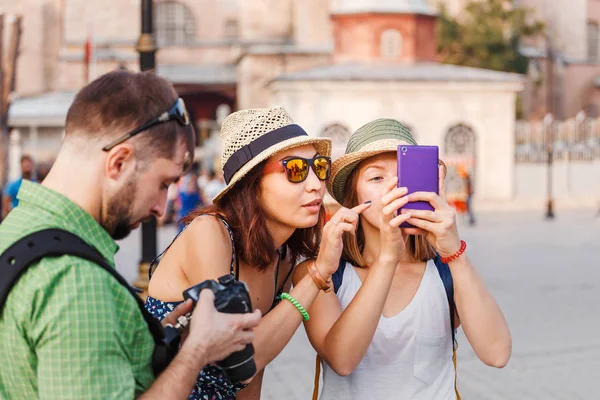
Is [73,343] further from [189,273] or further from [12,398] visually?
[189,273]

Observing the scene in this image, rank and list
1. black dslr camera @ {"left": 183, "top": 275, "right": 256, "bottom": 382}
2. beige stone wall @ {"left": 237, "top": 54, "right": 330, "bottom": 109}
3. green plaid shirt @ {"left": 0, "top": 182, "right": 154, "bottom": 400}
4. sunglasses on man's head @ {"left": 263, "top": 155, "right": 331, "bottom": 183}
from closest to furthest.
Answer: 1. green plaid shirt @ {"left": 0, "top": 182, "right": 154, "bottom": 400}
2. black dslr camera @ {"left": 183, "top": 275, "right": 256, "bottom": 382}
3. sunglasses on man's head @ {"left": 263, "top": 155, "right": 331, "bottom": 183}
4. beige stone wall @ {"left": 237, "top": 54, "right": 330, "bottom": 109}

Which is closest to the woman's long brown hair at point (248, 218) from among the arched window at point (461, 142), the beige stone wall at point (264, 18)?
the arched window at point (461, 142)

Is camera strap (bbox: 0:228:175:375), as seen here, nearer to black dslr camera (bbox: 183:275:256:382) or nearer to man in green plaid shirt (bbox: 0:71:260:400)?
man in green plaid shirt (bbox: 0:71:260:400)

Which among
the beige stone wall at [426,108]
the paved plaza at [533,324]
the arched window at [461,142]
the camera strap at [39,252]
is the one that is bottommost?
the paved plaza at [533,324]

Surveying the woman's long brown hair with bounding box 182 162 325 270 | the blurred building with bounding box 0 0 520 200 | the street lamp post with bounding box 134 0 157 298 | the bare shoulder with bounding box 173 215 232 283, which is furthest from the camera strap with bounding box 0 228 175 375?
the blurred building with bounding box 0 0 520 200

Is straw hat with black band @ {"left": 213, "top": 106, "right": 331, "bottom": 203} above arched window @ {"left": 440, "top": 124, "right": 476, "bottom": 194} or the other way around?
above

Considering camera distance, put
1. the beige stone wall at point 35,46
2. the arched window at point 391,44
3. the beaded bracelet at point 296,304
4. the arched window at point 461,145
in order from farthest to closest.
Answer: the beige stone wall at point 35,46 < the arched window at point 391,44 < the arched window at point 461,145 < the beaded bracelet at point 296,304

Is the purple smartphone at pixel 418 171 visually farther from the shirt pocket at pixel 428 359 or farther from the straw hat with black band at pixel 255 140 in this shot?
the shirt pocket at pixel 428 359

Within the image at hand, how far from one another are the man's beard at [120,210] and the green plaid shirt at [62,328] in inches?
3.3

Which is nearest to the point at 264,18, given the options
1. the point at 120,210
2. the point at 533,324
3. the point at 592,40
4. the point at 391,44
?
the point at 391,44

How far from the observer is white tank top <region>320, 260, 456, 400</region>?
10.5ft

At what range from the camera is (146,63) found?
31.9 feet

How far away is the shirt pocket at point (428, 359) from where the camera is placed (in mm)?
3209

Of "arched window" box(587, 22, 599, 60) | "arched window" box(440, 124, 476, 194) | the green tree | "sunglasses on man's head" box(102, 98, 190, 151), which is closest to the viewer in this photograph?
"sunglasses on man's head" box(102, 98, 190, 151)
